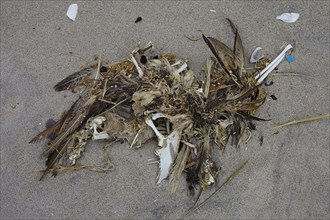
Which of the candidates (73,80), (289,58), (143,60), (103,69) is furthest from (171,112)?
(289,58)

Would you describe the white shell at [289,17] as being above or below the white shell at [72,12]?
below

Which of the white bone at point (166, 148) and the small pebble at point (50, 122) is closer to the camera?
the white bone at point (166, 148)

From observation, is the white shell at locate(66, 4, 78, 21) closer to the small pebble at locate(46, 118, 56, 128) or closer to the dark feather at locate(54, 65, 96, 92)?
the dark feather at locate(54, 65, 96, 92)

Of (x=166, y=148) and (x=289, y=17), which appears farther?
(x=289, y=17)

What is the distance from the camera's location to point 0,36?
2246mm

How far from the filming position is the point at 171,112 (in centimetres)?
205

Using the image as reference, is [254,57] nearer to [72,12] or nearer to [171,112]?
[171,112]

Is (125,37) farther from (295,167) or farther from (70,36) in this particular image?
(295,167)

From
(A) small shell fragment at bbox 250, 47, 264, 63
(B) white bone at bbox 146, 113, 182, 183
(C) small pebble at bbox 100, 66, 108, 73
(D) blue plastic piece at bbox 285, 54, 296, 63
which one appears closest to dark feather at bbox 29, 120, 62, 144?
(C) small pebble at bbox 100, 66, 108, 73

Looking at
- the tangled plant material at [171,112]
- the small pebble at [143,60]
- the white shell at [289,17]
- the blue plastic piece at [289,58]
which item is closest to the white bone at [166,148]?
the tangled plant material at [171,112]

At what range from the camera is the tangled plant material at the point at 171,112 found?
2055 mm

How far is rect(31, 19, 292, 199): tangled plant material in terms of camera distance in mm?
2055

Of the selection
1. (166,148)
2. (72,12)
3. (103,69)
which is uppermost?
(72,12)

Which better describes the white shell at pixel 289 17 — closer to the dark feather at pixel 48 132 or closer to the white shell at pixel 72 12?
the white shell at pixel 72 12
